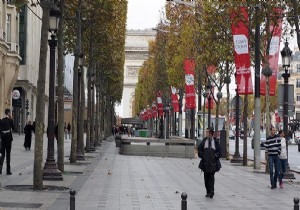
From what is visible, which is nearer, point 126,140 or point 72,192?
point 72,192

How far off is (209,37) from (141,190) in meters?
18.0

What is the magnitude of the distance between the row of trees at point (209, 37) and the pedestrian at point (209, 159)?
4.98 metres

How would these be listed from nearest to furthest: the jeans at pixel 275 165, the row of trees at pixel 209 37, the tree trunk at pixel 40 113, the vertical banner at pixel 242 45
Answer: the tree trunk at pixel 40 113 < the jeans at pixel 275 165 < the row of trees at pixel 209 37 < the vertical banner at pixel 242 45

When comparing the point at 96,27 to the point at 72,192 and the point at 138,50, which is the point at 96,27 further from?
the point at 138,50

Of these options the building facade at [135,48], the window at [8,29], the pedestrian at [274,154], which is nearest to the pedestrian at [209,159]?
the pedestrian at [274,154]

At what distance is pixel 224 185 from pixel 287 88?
19.8ft

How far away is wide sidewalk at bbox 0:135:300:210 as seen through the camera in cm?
1648

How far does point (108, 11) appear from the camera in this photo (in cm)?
3544

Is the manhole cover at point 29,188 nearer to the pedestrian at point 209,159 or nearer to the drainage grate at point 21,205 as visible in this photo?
the drainage grate at point 21,205

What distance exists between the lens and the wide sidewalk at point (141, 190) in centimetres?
1648

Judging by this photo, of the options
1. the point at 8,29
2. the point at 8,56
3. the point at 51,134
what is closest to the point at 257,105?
the point at 51,134

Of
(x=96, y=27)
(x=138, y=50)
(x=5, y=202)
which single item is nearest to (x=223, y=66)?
(x=96, y=27)

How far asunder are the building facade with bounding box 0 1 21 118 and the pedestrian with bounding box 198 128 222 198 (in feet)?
123

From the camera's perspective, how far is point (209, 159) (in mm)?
19250
